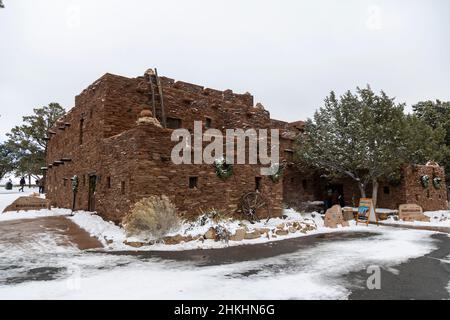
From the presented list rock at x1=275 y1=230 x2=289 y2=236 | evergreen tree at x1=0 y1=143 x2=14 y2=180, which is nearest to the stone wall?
rock at x1=275 y1=230 x2=289 y2=236

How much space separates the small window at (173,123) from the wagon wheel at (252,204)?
5.57m

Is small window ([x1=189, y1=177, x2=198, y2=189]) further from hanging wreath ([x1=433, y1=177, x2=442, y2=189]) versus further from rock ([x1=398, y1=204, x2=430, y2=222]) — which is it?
hanging wreath ([x1=433, y1=177, x2=442, y2=189])

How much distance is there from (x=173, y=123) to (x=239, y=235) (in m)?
8.04

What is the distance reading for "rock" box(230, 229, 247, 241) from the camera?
387 inches

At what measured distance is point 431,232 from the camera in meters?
12.4

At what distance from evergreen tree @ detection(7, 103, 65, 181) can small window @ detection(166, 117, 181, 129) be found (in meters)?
21.3

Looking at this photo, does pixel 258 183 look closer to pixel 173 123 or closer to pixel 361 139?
pixel 173 123

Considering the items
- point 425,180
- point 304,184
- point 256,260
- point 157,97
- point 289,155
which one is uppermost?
point 157,97

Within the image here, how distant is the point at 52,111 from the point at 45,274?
3122 cm

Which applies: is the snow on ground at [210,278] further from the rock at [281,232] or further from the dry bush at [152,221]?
the rock at [281,232]

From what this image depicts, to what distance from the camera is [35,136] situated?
31.6 meters

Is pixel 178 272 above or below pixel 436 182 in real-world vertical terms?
below

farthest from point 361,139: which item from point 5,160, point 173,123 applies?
point 5,160

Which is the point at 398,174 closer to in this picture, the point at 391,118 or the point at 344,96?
the point at 391,118
